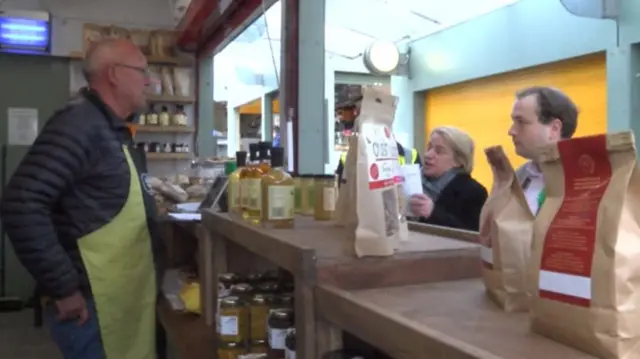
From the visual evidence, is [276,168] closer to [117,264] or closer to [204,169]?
[117,264]

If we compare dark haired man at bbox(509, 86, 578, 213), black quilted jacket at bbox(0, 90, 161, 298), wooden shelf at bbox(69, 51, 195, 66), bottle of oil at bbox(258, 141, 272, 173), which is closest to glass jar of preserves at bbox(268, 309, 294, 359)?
bottle of oil at bbox(258, 141, 272, 173)

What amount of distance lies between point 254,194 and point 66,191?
671 mm

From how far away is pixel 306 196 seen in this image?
1948 millimetres

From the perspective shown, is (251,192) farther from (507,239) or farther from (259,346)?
(507,239)

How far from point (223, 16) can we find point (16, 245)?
3.47m

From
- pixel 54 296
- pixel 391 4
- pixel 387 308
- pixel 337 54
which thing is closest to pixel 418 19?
pixel 391 4

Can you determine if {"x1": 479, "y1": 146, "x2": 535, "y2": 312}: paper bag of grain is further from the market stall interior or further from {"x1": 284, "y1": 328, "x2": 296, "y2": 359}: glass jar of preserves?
{"x1": 284, "y1": 328, "x2": 296, "y2": 359}: glass jar of preserves

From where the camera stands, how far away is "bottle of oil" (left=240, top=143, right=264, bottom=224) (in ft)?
5.25

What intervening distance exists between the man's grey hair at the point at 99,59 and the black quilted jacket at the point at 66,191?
3.4 inches

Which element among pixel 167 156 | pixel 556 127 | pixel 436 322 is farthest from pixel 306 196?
pixel 167 156

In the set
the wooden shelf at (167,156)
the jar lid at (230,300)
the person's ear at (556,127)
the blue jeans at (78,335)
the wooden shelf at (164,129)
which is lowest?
the blue jeans at (78,335)

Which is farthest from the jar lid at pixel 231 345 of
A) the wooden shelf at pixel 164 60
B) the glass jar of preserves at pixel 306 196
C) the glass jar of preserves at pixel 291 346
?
the wooden shelf at pixel 164 60

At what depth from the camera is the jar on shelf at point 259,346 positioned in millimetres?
1628

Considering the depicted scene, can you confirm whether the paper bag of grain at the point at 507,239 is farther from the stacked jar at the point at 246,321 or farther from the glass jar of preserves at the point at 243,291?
the glass jar of preserves at the point at 243,291
